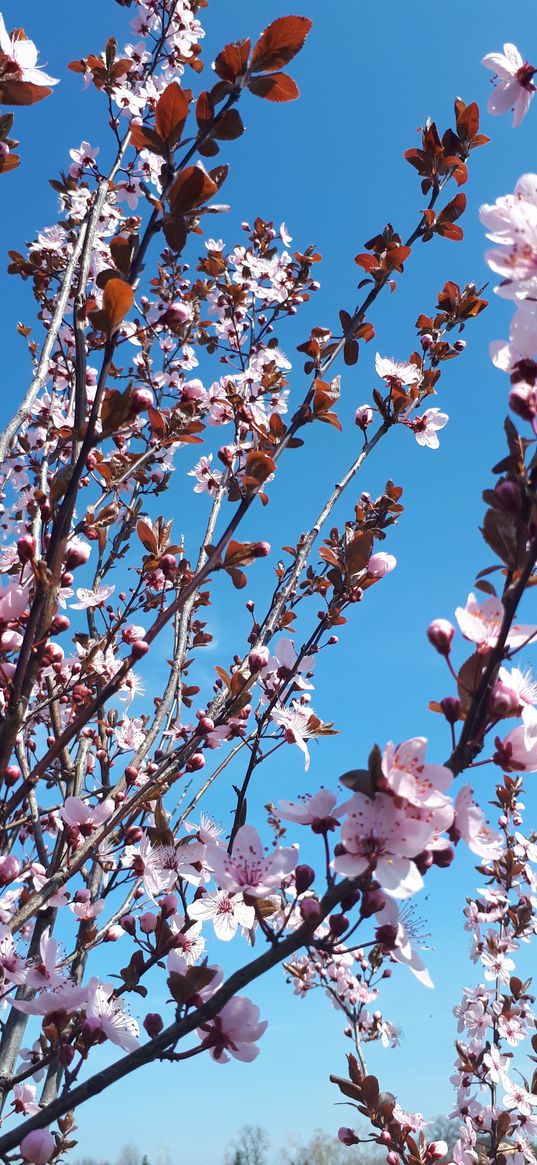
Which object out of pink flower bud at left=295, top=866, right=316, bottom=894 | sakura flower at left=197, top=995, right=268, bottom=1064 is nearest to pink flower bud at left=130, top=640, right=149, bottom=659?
pink flower bud at left=295, top=866, right=316, bottom=894

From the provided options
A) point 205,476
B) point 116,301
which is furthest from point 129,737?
point 116,301

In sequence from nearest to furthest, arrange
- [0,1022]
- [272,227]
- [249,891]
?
[249,891] < [0,1022] < [272,227]

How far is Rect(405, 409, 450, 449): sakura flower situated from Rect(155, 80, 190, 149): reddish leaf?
1.72 m

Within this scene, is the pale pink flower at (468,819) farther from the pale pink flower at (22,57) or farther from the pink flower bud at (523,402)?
the pale pink flower at (22,57)

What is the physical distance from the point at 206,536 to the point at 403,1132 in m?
2.56

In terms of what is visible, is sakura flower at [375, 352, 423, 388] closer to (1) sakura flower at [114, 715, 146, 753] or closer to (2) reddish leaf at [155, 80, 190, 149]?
(2) reddish leaf at [155, 80, 190, 149]

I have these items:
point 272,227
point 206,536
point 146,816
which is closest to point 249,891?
point 146,816

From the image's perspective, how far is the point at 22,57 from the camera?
145cm

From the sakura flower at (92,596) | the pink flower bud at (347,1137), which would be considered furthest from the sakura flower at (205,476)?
the pink flower bud at (347,1137)

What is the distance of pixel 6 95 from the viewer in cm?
138

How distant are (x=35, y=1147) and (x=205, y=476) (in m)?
2.93

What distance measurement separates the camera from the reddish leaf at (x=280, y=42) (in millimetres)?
1294

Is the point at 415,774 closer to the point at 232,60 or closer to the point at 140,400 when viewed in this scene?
the point at 140,400

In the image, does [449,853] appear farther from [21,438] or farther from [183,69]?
[183,69]
